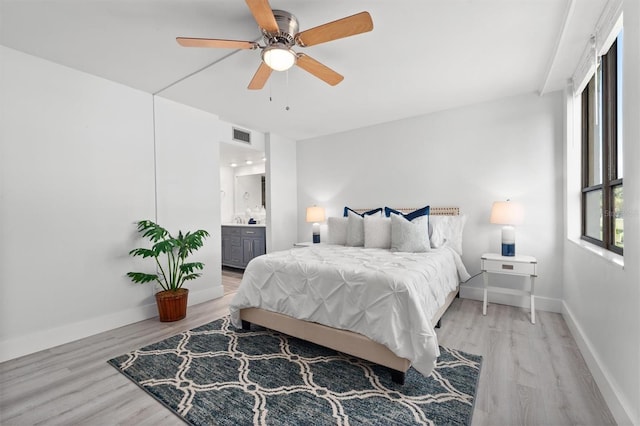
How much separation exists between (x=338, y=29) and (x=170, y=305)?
2.97m

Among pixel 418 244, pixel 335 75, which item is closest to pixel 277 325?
pixel 418 244

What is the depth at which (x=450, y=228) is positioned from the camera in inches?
135

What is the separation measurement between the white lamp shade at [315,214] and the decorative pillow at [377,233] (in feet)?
4.41

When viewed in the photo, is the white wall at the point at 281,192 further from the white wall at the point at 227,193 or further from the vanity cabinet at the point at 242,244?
the white wall at the point at 227,193

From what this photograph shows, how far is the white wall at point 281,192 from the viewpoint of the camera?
4.78 meters

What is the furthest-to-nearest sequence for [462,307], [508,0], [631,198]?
[462,307] < [508,0] < [631,198]

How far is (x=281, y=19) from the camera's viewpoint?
1.85m

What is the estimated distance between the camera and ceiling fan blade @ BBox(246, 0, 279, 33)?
1475mm

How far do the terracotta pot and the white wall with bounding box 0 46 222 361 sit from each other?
291 millimetres

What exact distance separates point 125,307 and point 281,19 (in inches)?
122

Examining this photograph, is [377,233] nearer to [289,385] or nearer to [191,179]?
[289,385]

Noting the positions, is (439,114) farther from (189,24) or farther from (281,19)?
(189,24)

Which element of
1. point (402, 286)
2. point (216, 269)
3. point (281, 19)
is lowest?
point (216, 269)

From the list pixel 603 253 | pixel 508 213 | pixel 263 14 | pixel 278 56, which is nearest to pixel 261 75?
pixel 278 56
